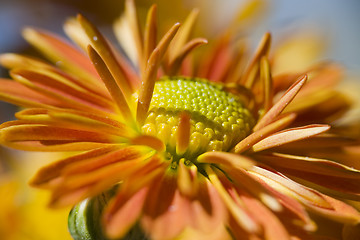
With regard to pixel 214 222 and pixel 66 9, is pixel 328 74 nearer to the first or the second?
pixel 214 222

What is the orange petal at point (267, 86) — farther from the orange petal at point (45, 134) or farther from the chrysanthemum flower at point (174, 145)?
the orange petal at point (45, 134)

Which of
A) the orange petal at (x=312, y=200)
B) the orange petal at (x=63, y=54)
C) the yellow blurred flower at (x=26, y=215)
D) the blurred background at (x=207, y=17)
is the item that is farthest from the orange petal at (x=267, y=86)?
the blurred background at (x=207, y=17)

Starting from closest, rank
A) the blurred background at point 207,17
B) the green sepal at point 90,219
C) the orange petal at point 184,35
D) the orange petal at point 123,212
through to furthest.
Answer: the orange petal at point 123,212, the green sepal at point 90,219, the orange petal at point 184,35, the blurred background at point 207,17

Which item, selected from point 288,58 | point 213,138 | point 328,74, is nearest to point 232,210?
point 213,138

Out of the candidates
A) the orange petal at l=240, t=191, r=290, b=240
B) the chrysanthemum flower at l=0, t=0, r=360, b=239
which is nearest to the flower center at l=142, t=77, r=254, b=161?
the chrysanthemum flower at l=0, t=0, r=360, b=239

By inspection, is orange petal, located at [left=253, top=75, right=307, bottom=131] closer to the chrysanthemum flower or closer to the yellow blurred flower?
the chrysanthemum flower

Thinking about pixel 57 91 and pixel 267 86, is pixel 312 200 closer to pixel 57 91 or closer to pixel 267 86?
pixel 267 86

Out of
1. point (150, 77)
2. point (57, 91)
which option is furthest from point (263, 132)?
point (57, 91)
